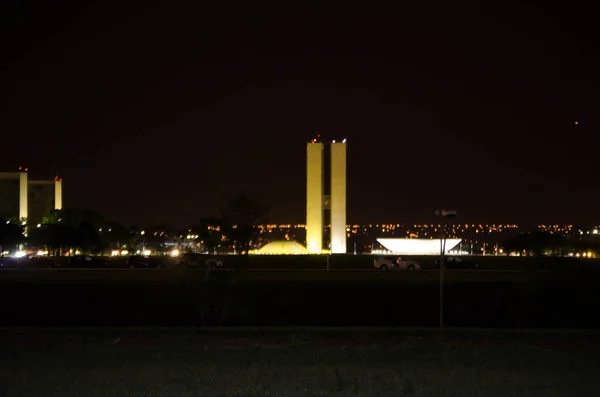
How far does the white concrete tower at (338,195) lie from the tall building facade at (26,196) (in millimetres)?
39616

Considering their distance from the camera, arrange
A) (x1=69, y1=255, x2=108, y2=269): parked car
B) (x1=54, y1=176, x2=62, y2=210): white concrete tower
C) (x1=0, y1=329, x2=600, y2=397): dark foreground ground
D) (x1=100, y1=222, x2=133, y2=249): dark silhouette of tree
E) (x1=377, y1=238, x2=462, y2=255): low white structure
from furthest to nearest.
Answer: (x1=54, y1=176, x2=62, y2=210): white concrete tower → (x1=100, y1=222, x2=133, y2=249): dark silhouette of tree → (x1=377, y1=238, x2=462, y2=255): low white structure → (x1=69, y1=255, x2=108, y2=269): parked car → (x1=0, y1=329, x2=600, y2=397): dark foreground ground

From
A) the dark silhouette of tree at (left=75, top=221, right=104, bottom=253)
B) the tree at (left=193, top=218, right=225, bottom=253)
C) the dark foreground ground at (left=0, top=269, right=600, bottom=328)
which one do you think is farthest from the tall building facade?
the dark foreground ground at (left=0, top=269, right=600, bottom=328)

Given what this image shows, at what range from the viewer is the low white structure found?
104850 millimetres

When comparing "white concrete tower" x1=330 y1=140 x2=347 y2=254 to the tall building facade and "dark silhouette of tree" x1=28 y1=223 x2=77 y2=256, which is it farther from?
the tall building facade

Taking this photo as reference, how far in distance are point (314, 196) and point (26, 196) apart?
41342 millimetres

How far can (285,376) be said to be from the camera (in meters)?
11.7

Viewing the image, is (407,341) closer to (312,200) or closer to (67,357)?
(67,357)

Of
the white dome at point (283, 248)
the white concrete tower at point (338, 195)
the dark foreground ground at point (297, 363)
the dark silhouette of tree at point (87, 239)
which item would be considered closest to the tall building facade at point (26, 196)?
the dark silhouette of tree at point (87, 239)

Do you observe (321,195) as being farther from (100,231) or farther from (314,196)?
(100,231)

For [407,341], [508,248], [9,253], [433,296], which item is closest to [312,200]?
[508,248]

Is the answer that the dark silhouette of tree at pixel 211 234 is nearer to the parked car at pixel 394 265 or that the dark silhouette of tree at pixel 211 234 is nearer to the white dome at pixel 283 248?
the white dome at pixel 283 248

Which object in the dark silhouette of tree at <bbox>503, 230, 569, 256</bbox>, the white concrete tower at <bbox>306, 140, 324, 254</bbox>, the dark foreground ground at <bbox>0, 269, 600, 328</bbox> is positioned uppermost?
the white concrete tower at <bbox>306, 140, 324, 254</bbox>

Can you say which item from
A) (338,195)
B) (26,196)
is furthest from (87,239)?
(338,195)

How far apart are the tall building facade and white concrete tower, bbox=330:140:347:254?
130ft
